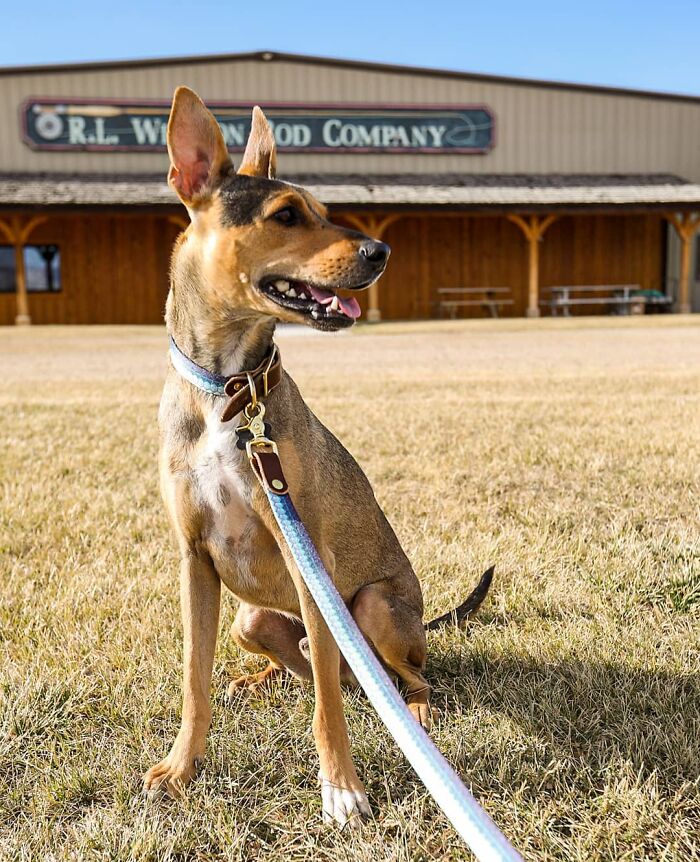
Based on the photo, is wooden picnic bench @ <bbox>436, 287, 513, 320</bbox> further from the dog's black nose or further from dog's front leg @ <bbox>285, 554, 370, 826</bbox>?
dog's front leg @ <bbox>285, 554, 370, 826</bbox>

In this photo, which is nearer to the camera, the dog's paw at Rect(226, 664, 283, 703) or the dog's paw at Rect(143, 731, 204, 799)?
the dog's paw at Rect(143, 731, 204, 799)

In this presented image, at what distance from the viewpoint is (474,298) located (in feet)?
87.1

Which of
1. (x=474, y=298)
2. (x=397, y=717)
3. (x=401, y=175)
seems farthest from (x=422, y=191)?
(x=397, y=717)

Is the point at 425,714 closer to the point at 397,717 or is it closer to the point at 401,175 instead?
the point at 397,717

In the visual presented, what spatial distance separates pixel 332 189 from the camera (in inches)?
951

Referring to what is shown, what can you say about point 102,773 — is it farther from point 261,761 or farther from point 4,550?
point 4,550

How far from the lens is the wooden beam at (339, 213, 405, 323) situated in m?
22.9

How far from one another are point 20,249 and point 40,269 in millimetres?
2683

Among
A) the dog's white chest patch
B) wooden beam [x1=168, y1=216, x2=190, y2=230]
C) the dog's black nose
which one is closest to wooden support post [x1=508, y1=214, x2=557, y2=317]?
wooden beam [x1=168, y1=216, x2=190, y2=230]

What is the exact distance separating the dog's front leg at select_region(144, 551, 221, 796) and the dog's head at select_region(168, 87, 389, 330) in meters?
0.79

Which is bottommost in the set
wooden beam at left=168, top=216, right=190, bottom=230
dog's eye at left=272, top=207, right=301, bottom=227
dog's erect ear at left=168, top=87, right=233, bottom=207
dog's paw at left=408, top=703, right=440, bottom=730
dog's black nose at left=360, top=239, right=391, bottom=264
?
dog's paw at left=408, top=703, right=440, bottom=730

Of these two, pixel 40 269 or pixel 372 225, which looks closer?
pixel 372 225

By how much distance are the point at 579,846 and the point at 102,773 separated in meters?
1.28

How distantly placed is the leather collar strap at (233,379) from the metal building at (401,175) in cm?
2113
